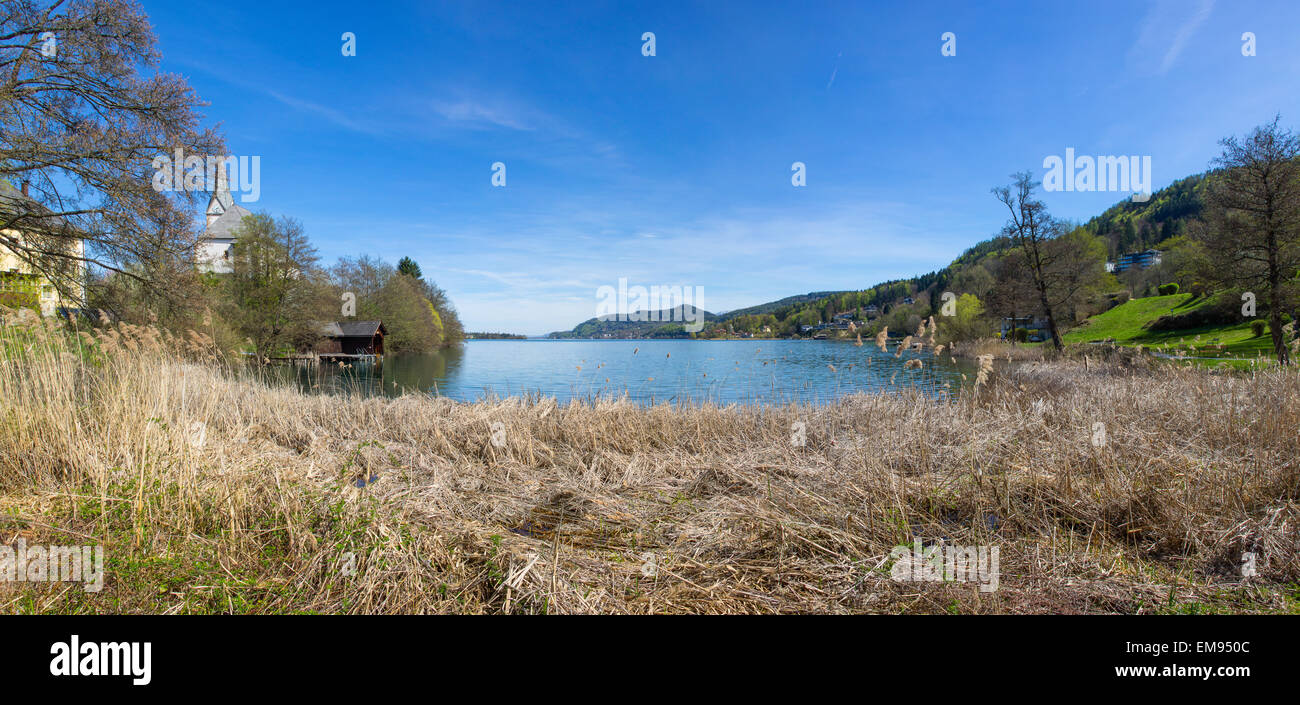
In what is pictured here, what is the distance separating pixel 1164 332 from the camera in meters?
29.8

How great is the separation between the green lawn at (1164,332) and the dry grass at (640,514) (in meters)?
19.7

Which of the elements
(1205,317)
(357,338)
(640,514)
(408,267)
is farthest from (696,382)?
(408,267)

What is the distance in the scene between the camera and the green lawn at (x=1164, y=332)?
19859 mm

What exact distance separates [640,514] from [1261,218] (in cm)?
2178

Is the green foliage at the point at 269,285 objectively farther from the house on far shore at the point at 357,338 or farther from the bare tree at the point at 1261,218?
the bare tree at the point at 1261,218

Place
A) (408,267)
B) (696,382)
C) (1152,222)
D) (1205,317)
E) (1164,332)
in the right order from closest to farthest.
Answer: (696,382)
(1205,317)
(1164,332)
(408,267)
(1152,222)

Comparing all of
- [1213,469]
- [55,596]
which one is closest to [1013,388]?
[1213,469]

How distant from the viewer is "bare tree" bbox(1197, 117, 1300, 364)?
14227 mm

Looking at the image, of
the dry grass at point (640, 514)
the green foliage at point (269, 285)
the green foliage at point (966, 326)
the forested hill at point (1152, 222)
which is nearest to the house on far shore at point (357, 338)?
the green foliage at point (269, 285)

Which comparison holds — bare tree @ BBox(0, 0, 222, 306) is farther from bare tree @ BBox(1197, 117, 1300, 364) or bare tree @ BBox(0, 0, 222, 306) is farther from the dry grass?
bare tree @ BBox(1197, 117, 1300, 364)

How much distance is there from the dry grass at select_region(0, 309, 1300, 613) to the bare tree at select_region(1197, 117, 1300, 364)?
13461 mm

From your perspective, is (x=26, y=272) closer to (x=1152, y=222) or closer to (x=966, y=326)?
(x=966, y=326)
